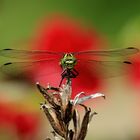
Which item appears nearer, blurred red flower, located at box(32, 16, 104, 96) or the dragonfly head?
the dragonfly head

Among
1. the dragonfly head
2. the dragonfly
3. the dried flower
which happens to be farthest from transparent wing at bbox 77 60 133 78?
the dried flower

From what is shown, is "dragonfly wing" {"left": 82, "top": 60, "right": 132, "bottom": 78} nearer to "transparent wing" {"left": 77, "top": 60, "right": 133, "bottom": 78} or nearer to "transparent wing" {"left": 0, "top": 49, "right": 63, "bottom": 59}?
"transparent wing" {"left": 77, "top": 60, "right": 133, "bottom": 78}

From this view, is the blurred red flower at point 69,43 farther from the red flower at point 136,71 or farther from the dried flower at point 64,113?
the dried flower at point 64,113

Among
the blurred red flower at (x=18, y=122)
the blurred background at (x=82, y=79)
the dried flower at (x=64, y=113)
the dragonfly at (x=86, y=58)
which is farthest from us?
the blurred background at (x=82, y=79)

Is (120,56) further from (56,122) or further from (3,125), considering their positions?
(56,122)

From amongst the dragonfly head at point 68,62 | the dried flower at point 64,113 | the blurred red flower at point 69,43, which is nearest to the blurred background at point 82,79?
the blurred red flower at point 69,43

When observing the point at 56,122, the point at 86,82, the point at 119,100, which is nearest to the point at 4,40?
the point at 119,100
